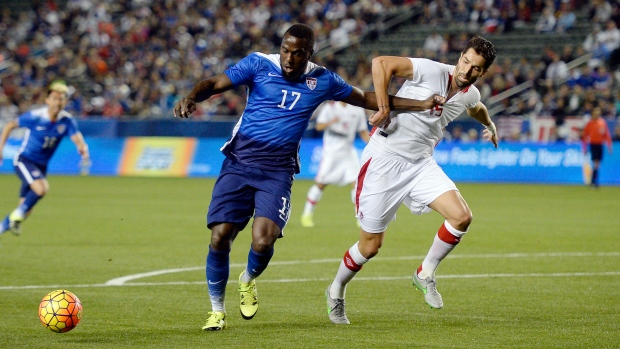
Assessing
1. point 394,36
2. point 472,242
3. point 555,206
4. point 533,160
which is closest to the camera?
point 472,242

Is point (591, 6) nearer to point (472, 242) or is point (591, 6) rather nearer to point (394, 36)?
point (394, 36)

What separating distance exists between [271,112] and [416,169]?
4.92ft

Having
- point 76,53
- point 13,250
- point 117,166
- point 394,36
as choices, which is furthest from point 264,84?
point 76,53

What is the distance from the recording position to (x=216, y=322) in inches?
307

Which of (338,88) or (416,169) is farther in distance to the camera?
(416,169)

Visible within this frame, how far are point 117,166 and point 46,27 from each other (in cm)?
1559

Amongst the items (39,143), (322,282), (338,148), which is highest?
→ (322,282)

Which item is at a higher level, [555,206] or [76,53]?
[555,206]

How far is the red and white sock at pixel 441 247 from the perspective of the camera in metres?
8.56

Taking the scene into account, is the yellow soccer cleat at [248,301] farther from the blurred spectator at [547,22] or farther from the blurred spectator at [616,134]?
the blurred spectator at [547,22]

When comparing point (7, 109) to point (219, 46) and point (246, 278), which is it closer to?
point (219, 46)

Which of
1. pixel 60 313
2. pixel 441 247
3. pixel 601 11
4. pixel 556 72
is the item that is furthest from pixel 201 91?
pixel 601 11

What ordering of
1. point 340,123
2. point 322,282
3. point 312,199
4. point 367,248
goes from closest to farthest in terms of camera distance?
point 367,248 < point 322,282 < point 312,199 < point 340,123

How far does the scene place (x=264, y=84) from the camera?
8.04 meters
